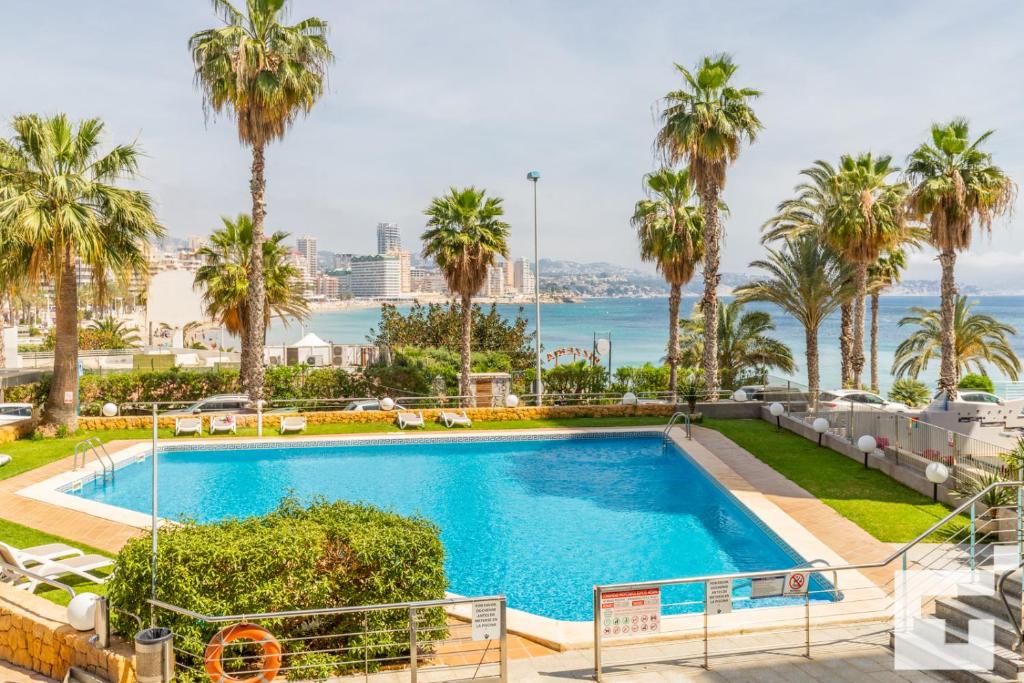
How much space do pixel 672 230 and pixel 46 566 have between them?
22401 millimetres

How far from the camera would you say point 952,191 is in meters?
21.3

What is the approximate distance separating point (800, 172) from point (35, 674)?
95.8 feet

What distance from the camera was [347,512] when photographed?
28.4 ft

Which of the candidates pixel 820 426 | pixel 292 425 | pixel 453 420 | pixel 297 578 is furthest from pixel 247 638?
pixel 820 426

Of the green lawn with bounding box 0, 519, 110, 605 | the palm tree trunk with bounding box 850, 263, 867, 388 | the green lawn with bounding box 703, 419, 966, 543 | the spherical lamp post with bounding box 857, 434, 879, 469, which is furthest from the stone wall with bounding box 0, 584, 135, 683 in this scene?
the palm tree trunk with bounding box 850, 263, 867, 388

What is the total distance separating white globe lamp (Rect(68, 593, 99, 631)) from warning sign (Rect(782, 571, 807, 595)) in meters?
7.21

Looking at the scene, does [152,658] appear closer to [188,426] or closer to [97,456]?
[97,456]

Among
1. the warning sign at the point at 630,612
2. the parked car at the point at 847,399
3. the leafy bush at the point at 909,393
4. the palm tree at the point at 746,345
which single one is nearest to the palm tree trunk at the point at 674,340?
the parked car at the point at 847,399

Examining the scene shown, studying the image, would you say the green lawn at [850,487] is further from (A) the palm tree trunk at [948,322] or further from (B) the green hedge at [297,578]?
(B) the green hedge at [297,578]

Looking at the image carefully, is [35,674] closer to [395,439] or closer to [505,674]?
[505,674]

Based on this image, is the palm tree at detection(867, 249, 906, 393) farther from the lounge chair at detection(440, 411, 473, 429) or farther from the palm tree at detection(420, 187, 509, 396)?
the lounge chair at detection(440, 411, 473, 429)

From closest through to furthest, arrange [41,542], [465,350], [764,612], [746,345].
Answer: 1. [764,612]
2. [41,542]
3. [465,350]
4. [746,345]

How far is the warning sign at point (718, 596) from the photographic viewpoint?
7441 mm

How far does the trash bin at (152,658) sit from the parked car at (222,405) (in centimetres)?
1716
